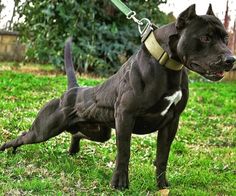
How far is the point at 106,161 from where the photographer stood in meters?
4.72

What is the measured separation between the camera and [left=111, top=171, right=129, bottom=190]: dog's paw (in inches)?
142

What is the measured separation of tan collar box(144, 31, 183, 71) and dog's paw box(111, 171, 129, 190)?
2.84 feet

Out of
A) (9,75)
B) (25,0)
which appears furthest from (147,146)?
(25,0)

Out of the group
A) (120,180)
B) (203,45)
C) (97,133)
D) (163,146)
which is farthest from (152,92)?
(97,133)

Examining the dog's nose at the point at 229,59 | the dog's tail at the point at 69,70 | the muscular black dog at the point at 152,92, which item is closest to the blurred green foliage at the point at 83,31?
the dog's tail at the point at 69,70

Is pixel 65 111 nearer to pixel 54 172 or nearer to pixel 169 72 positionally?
pixel 54 172

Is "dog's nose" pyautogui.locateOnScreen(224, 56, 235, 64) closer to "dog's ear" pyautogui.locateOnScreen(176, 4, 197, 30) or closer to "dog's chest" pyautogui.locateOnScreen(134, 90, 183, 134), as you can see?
"dog's ear" pyautogui.locateOnScreen(176, 4, 197, 30)

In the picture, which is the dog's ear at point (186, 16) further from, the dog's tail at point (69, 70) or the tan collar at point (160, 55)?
the dog's tail at point (69, 70)

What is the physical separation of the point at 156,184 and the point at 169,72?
106 centimetres

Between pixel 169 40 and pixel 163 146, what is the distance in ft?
2.92

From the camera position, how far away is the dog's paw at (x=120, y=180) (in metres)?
3.61

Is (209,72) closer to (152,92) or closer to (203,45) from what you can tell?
(203,45)

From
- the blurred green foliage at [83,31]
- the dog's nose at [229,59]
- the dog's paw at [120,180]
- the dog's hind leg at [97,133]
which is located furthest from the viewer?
the blurred green foliage at [83,31]

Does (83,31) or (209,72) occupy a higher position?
(209,72)
